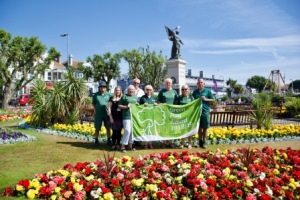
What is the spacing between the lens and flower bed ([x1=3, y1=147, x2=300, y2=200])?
13.6 ft

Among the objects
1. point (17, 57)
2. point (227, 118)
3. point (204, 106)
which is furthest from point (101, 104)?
point (17, 57)

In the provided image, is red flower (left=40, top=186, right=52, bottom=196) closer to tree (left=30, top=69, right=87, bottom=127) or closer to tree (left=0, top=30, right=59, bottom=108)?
tree (left=30, top=69, right=87, bottom=127)

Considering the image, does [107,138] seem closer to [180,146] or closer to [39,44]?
[180,146]

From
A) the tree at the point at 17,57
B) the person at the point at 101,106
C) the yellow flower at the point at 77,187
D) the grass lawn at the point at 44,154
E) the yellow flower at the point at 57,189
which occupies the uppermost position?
the tree at the point at 17,57

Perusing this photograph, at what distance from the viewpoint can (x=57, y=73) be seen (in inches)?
2378

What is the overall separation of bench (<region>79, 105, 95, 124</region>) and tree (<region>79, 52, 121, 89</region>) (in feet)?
127

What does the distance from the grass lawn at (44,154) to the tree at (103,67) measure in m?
42.4

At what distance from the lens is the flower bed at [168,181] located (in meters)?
4.16

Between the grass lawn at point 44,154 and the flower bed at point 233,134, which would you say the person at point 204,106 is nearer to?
the grass lawn at point 44,154

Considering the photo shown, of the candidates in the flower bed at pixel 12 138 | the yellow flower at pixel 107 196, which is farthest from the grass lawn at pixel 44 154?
the yellow flower at pixel 107 196

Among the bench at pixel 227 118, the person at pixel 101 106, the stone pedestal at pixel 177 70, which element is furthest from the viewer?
the stone pedestal at pixel 177 70

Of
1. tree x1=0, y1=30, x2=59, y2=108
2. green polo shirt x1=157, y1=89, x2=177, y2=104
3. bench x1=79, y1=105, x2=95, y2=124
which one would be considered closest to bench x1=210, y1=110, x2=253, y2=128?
green polo shirt x1=157, y1=89, x2=177, y2=104

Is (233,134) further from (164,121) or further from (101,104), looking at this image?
(101,104)

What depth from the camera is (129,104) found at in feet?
24.6
